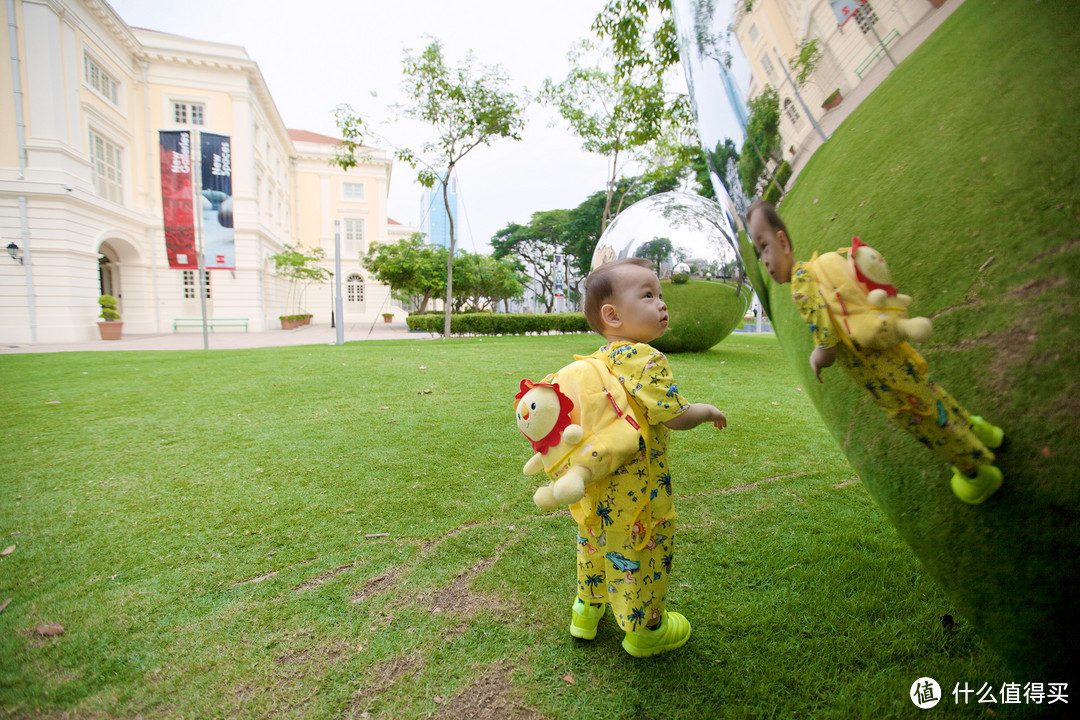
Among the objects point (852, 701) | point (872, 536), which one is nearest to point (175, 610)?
point (852, 701)

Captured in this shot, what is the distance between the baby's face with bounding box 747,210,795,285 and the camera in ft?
4.33

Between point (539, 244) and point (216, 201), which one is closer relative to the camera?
point (216, 201)

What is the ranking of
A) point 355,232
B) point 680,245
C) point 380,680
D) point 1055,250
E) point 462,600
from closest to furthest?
point 1055,250
point 380,680
point 462,600
point 680,245
point 355,232

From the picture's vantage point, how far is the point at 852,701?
1.59 meters

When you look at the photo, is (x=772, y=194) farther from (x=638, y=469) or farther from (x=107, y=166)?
(x=107, y=166)

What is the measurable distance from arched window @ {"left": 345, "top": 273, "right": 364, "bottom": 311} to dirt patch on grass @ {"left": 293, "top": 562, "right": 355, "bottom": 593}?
4120cm

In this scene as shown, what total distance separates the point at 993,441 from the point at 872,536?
6.59 ft

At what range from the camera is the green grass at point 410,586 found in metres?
1.67

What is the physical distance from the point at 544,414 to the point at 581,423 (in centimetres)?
12

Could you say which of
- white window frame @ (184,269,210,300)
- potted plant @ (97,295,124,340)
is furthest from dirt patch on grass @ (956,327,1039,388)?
white window frame @ (184,269,210,300)

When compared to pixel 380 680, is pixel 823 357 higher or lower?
higher

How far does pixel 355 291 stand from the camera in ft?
135

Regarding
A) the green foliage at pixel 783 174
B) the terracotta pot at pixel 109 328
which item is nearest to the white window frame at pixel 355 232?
the terracotta pot at pixel 109 328

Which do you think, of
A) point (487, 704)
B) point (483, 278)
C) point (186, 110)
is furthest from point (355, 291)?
point (487, 704)
